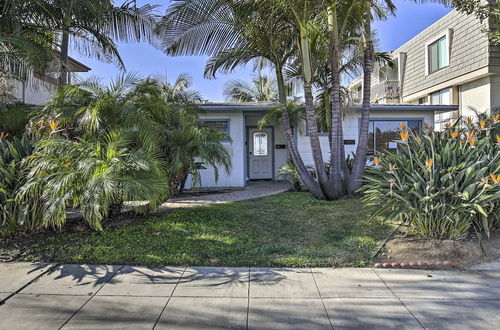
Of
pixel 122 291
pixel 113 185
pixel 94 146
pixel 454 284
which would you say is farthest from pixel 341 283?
pixel 94 146

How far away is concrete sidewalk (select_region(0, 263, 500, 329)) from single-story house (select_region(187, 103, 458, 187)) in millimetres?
6507

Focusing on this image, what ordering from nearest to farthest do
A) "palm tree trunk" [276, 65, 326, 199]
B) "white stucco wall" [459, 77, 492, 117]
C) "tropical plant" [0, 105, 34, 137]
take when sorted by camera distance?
"tropical plant" [0, 105, 34, 137]
"palm tree trunk" [276, 65, 326, 199]
"white stucco wall" [459, 77, 492, 117]

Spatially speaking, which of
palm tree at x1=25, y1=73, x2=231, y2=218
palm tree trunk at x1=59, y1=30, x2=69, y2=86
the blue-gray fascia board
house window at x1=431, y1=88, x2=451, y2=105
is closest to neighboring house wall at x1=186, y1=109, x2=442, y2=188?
the blue-gray fascia board

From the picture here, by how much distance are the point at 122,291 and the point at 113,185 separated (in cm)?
170

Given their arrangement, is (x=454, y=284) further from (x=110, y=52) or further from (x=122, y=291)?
(x=110, y=52)

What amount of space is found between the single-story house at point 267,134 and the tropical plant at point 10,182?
568 centimetres

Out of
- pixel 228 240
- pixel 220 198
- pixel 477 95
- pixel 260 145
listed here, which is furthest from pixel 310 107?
pixel 477 95

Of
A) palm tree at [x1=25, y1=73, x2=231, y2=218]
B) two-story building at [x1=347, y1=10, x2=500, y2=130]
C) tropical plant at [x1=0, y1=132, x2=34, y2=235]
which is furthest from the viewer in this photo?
two-story building at [x1=347, y1=10, x2=500, y2=130]

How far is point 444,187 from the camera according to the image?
545 centimetres

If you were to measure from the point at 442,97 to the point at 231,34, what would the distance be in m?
13.3

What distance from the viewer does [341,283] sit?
4.28 m

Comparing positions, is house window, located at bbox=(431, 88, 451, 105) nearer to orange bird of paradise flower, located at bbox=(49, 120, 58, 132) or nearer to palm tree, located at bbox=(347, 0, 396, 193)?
palm tree, located at bbox=(347, 0, 396, 193)

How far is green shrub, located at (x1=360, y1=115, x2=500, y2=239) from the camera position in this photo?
17.4 feet

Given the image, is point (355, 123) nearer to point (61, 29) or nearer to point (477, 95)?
point (477, 95)
